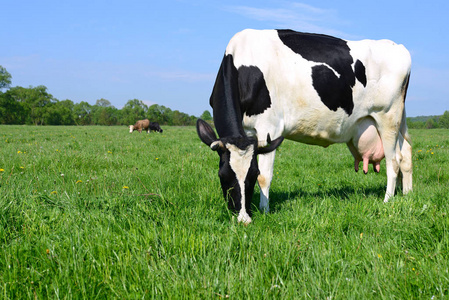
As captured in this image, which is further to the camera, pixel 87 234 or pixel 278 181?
pixel 278 181

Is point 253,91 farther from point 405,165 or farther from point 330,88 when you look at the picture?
point 405,165

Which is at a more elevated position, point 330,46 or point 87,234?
point 330,46

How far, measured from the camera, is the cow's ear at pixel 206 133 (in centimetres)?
430

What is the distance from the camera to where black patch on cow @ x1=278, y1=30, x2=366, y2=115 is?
5.25 metres

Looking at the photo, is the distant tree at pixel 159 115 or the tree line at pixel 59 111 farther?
the distant tree at pixel 159 115

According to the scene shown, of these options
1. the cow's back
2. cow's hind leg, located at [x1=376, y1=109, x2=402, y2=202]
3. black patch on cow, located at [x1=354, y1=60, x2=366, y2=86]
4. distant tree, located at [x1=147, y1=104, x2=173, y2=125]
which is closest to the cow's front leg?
the cow's back

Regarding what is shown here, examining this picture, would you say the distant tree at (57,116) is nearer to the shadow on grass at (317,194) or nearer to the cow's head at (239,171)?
the shadow on grass at (317,194)

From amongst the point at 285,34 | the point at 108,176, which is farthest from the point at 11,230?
the point at 285,34

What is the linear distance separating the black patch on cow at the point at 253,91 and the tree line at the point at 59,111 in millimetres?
95414

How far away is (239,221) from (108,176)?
307 cm

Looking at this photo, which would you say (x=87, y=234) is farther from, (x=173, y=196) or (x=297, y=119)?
(x=297, y=119)

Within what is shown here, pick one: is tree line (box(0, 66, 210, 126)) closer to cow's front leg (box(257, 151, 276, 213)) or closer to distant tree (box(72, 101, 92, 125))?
distant tree (box(72, 101, 92, 125))

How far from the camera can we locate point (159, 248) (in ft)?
9.39

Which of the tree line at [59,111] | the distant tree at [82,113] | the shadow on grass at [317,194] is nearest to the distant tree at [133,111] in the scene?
the tree line at [59,111]
